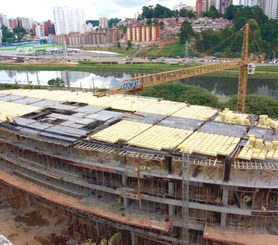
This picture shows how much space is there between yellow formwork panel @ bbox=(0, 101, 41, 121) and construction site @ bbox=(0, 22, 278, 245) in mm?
406

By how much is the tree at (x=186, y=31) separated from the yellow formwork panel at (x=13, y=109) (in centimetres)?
10252

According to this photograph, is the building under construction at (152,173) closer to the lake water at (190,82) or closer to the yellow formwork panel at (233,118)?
the yellow formwork panel at (233,118)

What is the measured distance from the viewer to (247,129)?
28422 mm

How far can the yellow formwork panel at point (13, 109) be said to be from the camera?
35156mm

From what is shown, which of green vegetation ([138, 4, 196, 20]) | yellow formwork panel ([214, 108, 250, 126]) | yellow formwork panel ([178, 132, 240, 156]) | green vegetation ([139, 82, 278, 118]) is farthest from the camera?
green vegetation ([138, 4, 196, 20])

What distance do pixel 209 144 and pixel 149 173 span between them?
552 cm

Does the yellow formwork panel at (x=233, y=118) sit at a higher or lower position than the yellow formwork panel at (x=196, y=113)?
higher

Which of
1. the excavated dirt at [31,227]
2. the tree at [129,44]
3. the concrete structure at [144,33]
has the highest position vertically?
the concrete structure at [144,33]

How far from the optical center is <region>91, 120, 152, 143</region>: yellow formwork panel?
26.5 meters

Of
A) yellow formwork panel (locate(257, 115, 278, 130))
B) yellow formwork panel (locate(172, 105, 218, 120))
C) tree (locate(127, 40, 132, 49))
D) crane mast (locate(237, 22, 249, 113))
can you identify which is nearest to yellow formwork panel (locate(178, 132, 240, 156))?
yellow formwork panel (locate(257, 115, 278, 130))

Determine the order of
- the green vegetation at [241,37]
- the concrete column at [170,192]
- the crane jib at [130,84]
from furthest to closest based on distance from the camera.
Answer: the green vegetation at [241,37] < the crane jib at [130,84] < the concrete column at [170,192]

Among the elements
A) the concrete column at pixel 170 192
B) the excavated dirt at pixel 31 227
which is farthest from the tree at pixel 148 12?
the concrete column at pixel 170 192

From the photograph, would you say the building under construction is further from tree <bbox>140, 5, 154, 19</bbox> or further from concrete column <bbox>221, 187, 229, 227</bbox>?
tree <bbox>140, 5, 154, 19</bbox>

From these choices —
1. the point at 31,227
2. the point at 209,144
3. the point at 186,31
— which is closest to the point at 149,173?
the point at 209,144
